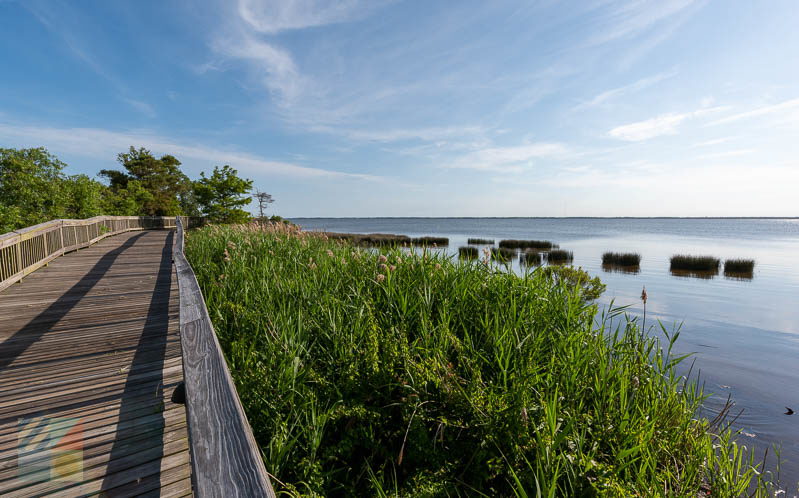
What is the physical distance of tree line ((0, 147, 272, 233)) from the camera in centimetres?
2461

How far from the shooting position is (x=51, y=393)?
2986 millimetres

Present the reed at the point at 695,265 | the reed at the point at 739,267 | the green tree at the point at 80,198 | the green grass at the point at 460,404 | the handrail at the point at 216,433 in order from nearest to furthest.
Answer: the handrail at the point at 216,433 < the green grass at the point at 460,404 < the reed at the point at 739,267 < the reed at the point at 695,265 < the green tree at the point at 80,198

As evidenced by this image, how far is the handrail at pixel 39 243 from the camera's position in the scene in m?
6.88

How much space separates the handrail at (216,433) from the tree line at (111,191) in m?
27.7

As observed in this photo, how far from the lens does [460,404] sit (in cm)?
266

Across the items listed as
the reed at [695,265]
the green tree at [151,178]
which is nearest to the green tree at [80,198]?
the green tree at [151,178]

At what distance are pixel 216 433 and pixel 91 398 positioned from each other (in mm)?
2771

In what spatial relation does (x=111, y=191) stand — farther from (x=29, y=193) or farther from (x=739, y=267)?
(x=739, y=267)

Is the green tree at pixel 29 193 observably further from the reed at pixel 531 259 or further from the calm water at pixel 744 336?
the calm water at pixel 744 336

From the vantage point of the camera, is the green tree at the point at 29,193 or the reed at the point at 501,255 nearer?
the reed at the point at 501,255

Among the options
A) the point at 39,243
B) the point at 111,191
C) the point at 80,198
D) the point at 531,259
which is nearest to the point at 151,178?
the point at 111,191

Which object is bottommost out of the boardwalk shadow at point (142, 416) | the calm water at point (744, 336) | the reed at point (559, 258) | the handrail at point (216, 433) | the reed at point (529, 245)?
the calm water at point (744, 336)

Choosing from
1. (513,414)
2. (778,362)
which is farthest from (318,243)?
(778,362)

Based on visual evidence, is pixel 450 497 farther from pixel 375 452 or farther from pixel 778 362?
pixel 778 362
